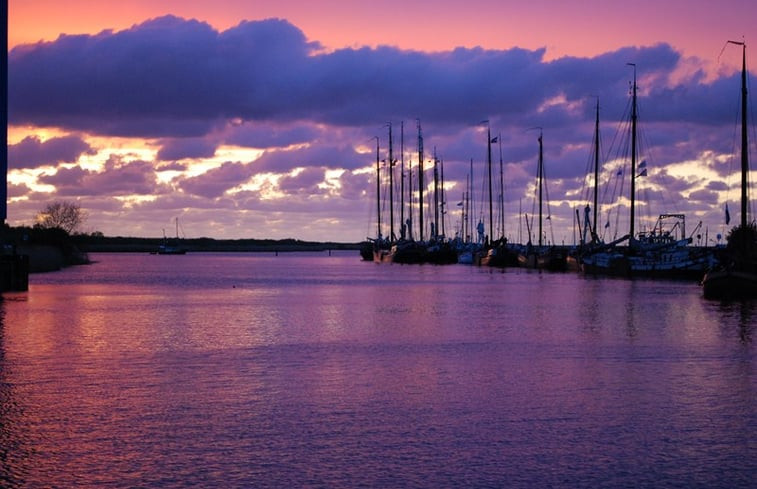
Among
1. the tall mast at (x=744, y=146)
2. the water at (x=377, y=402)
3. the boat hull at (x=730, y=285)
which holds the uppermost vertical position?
the tall mast at (x=744, y=146)

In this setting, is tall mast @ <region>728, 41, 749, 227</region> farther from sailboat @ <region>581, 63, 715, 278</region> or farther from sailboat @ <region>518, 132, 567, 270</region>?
sailboat @ <region>518, 132, 567, 270</region>

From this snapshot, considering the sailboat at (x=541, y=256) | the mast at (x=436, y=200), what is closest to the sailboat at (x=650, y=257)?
the sailboat at (x=541, y=256)

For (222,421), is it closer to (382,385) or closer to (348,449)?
(348,449)

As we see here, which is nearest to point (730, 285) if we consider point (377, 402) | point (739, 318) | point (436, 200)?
point (739, 318)

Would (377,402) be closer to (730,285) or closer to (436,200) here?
(730,285)

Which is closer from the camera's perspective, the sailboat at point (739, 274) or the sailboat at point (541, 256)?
the sailboat at point (739, 274)

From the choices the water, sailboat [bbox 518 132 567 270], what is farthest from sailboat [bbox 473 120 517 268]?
the water

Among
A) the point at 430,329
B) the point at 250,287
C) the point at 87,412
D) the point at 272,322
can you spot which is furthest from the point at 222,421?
the point at 250,287

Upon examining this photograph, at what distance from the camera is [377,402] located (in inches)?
941

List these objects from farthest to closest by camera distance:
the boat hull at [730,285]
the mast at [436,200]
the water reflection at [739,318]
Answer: the mast at [436,200]
the boat hull at [730,285]
the water reflection at [739,318]

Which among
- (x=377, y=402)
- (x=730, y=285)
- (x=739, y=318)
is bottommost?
(x=377, y=402)

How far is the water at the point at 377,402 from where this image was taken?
17391mm

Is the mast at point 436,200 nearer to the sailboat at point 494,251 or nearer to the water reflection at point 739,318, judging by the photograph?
the sailboat at point 494,251

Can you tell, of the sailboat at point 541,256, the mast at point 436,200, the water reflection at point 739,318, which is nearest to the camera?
the water reflection at point 739,318
